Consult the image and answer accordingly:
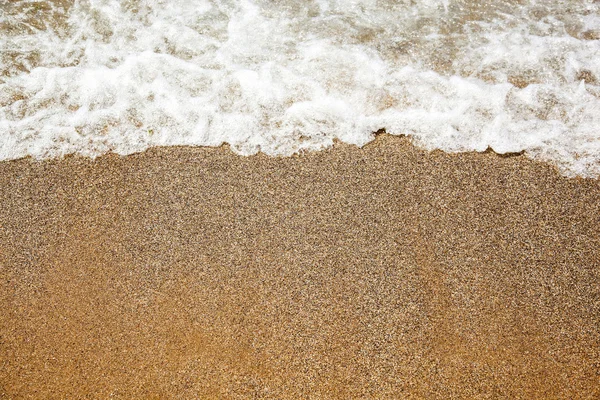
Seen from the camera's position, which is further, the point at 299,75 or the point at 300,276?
the point at 299,75

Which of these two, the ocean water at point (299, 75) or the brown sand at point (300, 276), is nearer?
the brown sand at point (300, 276)

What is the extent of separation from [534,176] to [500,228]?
0.45m

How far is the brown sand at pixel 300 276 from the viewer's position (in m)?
2.17

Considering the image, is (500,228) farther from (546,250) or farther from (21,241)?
(21,241)

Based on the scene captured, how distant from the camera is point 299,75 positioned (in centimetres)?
315

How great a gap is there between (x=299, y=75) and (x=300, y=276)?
4.85ft

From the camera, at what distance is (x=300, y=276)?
7.86 ft

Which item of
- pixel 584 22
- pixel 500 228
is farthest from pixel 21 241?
pixel 584 22

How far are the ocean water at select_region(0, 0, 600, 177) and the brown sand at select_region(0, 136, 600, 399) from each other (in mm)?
182

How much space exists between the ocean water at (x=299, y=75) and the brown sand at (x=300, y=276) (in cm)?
18

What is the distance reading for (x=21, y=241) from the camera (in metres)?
2.55

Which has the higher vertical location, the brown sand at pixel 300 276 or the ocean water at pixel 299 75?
the ocean water at pixel 299 75

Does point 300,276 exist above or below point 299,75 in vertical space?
below

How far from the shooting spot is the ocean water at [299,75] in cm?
289
